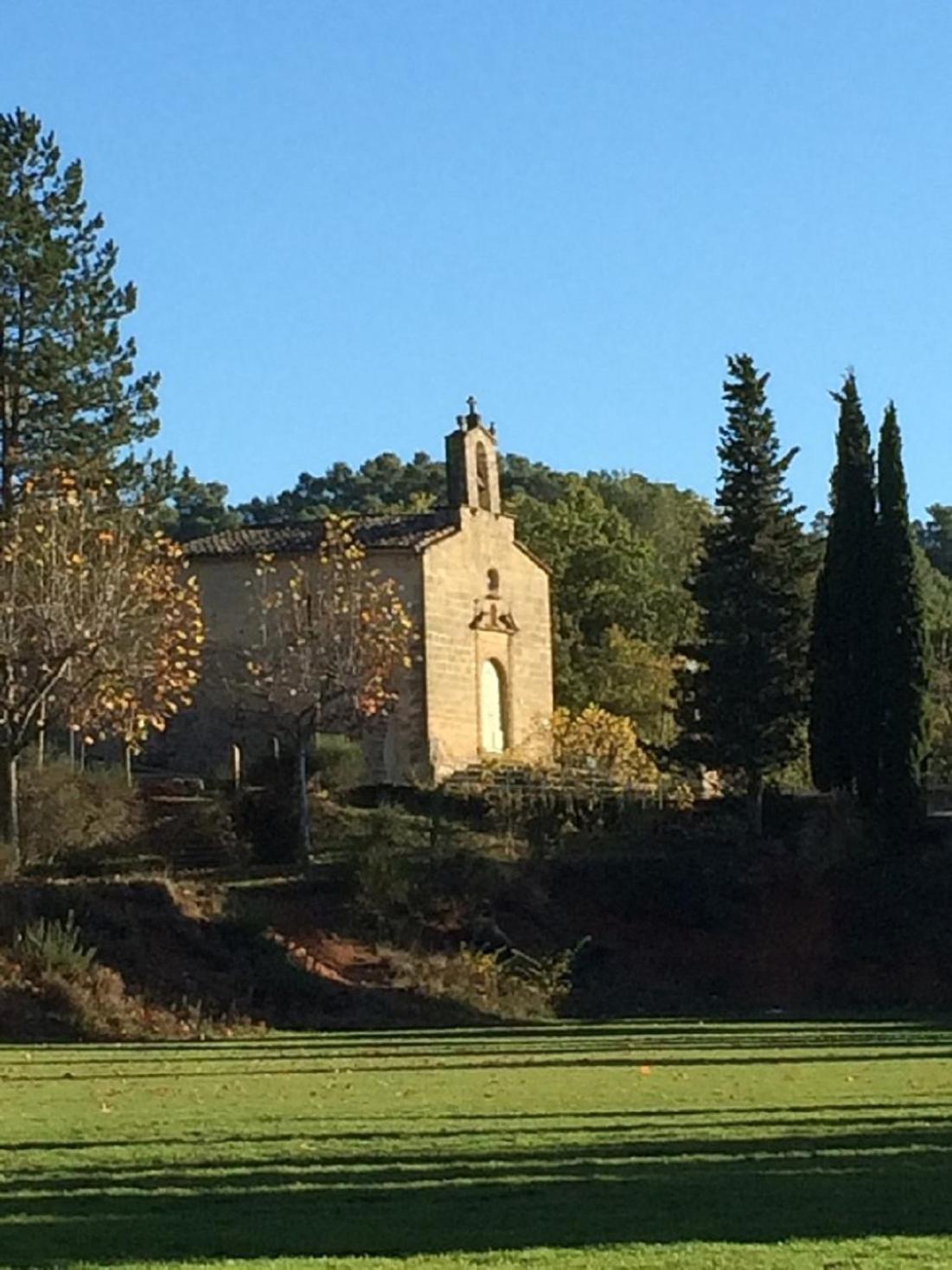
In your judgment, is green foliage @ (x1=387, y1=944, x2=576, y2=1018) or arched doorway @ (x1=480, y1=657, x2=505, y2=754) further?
arched doorway @ (x1=480, y1=657, x2=505, y2=754)

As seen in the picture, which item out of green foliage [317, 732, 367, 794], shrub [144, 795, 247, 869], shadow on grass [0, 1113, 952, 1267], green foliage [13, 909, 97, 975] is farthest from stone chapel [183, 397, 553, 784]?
shadow on grass [0, 1113, 952, 1267]

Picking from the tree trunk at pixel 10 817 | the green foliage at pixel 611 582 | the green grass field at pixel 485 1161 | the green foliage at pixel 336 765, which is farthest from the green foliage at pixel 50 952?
the green foliage at pixel 611 582

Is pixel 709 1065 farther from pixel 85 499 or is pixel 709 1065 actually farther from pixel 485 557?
pixel 485 557

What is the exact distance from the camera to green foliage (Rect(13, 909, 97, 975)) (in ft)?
122

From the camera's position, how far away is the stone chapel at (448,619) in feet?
191

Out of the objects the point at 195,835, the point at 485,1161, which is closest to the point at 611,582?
the point at 195,835

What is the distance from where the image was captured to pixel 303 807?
152ft

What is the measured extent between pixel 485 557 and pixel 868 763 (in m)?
16.2

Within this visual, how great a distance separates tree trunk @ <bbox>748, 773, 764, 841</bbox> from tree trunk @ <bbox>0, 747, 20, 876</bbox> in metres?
16.6

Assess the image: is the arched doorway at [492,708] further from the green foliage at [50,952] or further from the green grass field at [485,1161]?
the green grass field at [485,1161]

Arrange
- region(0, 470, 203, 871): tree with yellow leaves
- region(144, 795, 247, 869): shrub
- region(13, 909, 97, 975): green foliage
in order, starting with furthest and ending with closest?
region(144, 795, 247, 869): shrub → region(0, 470, 203, 871): tree with yellow leaves → region(13, 909, 97, 975): green foliage

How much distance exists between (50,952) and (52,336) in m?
22.9

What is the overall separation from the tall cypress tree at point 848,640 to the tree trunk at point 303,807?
11.5 metres

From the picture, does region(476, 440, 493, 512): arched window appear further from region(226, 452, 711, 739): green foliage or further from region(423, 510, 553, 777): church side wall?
region(226, 452, 711, 739): green foliage
